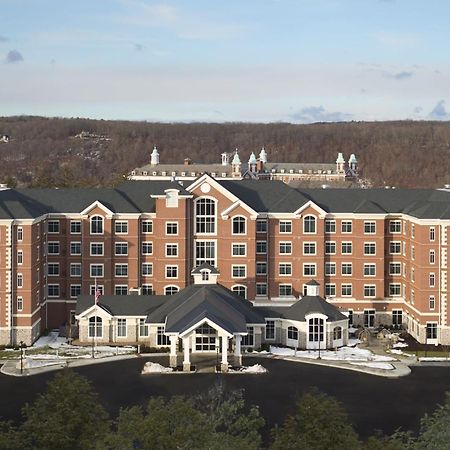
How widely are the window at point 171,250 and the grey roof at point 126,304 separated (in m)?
4.06

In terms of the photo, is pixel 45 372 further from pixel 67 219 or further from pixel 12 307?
pixel 67 219

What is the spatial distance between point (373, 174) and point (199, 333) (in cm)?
12611

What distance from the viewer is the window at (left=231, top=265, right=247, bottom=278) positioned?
54.2 metres

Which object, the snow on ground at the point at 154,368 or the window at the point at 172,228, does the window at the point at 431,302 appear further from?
the snow on ground at the point at 154,368

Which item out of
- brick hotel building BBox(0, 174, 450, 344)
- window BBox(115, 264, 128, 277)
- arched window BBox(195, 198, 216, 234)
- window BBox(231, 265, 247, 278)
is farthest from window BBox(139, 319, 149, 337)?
arched window BBox(195, 198, 216, 234)

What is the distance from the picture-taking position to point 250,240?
5406cm

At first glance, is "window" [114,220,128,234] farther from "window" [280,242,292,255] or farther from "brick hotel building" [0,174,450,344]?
"window" [280,242,292,255]

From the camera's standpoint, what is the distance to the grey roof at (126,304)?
4962 cm

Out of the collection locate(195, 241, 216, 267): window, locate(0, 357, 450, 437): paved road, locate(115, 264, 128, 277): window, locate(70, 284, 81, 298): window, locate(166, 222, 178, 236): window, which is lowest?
locate(0, 357, 450, 437): paved road

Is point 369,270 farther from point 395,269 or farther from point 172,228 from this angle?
point 172,228

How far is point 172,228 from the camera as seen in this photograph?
54219mm

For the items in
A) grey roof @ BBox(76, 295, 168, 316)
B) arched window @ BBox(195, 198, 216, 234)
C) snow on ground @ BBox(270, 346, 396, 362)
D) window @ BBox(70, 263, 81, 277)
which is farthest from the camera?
window @ BBox(70, 263, 81, 277)

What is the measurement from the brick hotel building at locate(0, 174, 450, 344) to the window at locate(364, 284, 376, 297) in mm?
60

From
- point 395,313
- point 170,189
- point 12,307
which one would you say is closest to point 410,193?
point 395,313
